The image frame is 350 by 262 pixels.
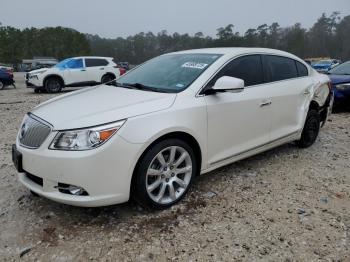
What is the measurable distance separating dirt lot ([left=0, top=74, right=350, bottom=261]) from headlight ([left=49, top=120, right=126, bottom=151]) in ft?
2.54

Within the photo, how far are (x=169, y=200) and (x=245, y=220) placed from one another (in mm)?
740

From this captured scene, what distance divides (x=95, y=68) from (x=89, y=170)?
13.8m

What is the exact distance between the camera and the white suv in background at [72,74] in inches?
586

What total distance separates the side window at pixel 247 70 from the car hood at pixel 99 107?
87 cm

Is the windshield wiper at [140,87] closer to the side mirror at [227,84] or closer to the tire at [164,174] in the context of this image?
the side mirror at [227,84]

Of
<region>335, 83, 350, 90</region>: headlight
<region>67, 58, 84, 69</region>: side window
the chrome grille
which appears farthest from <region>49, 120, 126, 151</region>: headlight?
<region>67, 58, 84, 69</region>: side window

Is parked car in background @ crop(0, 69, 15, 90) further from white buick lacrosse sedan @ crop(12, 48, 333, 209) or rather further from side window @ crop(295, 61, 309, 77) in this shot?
side window @ crop(295, 61, 309, 77)

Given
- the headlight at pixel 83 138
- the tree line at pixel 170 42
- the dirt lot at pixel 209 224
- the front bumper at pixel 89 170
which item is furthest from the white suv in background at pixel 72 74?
the tree line at pixel 170 42

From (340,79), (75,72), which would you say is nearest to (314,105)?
(340,79)

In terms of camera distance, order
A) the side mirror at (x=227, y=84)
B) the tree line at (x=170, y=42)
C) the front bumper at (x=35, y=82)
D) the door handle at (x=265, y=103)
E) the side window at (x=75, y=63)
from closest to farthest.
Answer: the side mirror at (x=227, y=84)
the door handle at (x=265, y=103)
the front bumper at (x=35, y=82)
the side window at (x=75, y=63)
the tree line at (x=170, y=42)

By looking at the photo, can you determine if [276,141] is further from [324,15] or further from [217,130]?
[324,15]

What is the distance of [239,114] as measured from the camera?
386 cm

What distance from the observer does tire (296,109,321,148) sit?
17.2 ft

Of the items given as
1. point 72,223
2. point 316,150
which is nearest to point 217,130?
point 72,223
